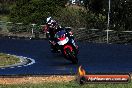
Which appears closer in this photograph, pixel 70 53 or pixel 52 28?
pixel 70 53

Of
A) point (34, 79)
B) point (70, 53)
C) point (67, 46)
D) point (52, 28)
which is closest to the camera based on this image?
point (34, 79)

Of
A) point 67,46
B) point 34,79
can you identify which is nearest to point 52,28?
point 67,46

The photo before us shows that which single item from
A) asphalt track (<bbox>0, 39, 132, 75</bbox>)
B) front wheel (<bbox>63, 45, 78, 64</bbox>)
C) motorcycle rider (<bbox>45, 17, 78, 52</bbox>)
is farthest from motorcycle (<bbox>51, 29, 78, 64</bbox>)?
motorcycle rider (<bbox>45, 17, 78, 52</bbox>)

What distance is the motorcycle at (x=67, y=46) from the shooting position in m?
20.0

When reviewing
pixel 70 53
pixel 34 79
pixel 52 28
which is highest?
pixel 52 28

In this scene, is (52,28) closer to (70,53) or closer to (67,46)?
(67,46)

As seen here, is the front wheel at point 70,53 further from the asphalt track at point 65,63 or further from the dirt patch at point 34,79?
the dirt patch at point 34,79

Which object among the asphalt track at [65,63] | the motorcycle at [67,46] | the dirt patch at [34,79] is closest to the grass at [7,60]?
the asphalt track at [65,63]

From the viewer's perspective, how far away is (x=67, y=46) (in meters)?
20.2

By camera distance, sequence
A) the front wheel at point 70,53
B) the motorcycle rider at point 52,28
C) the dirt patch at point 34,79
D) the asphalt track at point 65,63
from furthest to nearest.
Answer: the motorcycle rider at point 52,28
the front wheel at point 70,53
the asphalt track at point 65,63
the dirt patch at point 34,79

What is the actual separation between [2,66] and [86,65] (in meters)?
3.11

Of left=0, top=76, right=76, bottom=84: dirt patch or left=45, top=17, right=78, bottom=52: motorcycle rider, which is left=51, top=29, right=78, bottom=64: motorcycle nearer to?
left=45, top=17, right=78, bottom=52: motorcycle rider

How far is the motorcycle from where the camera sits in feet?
→ 65.6

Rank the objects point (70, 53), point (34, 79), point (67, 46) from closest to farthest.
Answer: point (34, 79) → point (70, 53) → point (67, 46)
